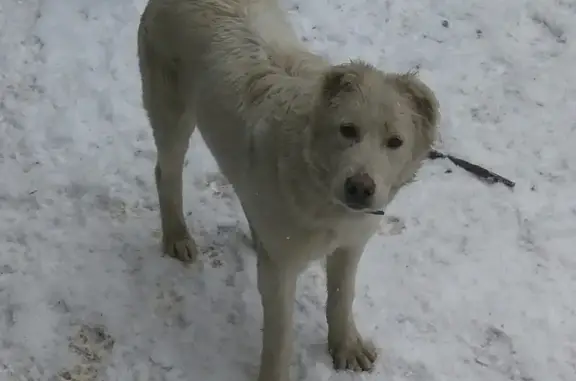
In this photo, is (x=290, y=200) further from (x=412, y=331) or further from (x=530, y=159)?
(x=530, y=159)

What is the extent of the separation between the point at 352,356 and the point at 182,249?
3.43ft

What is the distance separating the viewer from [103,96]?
16.8 ft

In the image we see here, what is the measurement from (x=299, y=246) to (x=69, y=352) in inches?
52.4

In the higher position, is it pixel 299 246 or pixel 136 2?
pixel 299 246

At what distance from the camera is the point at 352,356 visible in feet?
12.3

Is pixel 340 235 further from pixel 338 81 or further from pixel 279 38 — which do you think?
pixel 279 38

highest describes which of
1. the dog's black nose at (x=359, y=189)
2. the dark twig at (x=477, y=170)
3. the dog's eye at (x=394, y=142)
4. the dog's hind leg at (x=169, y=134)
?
the dog's eye at (x=394, y=142)

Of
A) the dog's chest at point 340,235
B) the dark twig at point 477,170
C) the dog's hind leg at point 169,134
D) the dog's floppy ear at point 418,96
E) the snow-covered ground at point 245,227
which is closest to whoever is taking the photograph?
the dog's floppy ear at point 418,96

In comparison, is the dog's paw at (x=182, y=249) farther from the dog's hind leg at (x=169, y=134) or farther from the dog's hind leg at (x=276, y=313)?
the dog's hind leg at (x=276, y=313)

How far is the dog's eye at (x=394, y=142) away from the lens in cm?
274

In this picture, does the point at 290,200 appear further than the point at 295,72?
No

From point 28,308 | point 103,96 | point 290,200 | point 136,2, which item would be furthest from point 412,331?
point 136,2

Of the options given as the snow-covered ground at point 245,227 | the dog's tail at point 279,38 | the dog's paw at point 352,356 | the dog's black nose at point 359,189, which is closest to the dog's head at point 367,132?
the dog's black nose at point 359,189

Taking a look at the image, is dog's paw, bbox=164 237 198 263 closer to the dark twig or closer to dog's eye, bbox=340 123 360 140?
the dark twig
